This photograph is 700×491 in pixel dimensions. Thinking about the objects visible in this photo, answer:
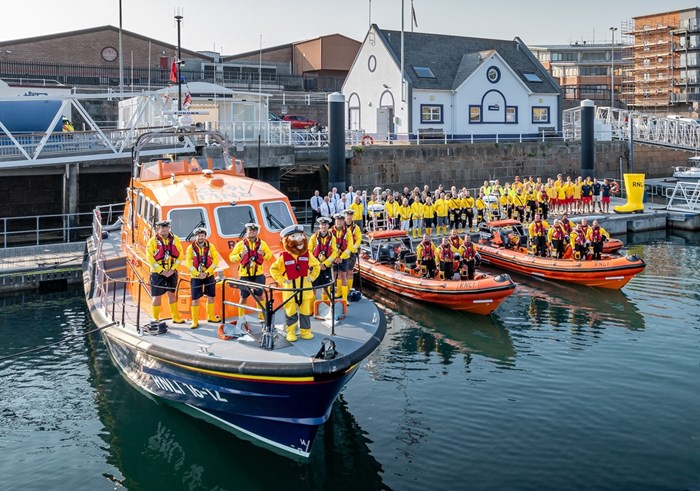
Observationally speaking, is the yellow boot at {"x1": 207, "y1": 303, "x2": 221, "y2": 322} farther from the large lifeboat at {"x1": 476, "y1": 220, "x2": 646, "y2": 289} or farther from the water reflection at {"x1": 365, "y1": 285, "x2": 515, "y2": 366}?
the large lifeboat at {"x1": 476, "y1": 220, "x2": 646, "y2": 289}

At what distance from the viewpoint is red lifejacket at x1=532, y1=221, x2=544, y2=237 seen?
20.7m

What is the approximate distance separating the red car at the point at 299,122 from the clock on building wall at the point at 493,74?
8.92 m

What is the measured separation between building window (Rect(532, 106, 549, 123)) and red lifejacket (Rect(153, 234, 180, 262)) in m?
31.2

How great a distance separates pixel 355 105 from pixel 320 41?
49.4 feet

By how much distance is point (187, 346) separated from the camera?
10.2m

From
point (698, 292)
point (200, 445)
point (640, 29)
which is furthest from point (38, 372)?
point (640, 29)

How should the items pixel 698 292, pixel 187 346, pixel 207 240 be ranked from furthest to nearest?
pixel 698 292 < pixel 207 240 < pixel 187 346

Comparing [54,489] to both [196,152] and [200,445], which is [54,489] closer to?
[200,445]

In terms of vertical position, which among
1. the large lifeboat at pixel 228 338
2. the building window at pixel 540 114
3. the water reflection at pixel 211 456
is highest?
the building window at pixel 540 114

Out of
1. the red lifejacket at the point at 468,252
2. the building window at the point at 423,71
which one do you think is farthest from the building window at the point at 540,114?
the red lifejacket at the point at 468,252

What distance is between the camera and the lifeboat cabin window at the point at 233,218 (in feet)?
39.4

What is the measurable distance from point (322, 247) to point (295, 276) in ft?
5.54

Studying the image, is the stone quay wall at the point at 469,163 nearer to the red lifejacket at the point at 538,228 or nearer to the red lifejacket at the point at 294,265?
the red lifejacket at the point at 538,228

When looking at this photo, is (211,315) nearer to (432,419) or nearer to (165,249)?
(165,249)
